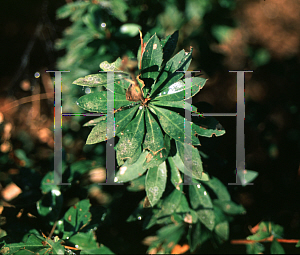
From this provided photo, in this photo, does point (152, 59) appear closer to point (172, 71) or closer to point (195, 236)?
point (172, 71)

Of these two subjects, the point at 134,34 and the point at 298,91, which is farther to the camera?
the point at 298,91

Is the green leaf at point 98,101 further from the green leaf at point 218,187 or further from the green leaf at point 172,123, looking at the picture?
the green leaf at point 218,187

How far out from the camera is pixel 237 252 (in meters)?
1.44

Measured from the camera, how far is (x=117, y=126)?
0.85 m

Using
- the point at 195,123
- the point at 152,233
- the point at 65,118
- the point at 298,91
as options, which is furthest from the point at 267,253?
the point at 65,118

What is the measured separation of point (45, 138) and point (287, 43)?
2.35 m

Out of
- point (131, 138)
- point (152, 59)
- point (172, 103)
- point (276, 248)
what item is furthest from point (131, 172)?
point (276, 248)

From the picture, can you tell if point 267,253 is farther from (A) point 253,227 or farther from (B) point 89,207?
(B) point 89,207

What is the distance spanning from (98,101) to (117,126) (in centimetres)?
11

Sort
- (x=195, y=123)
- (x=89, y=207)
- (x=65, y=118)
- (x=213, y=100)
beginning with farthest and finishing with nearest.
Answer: (x=213, y=100) → (x=65, y=118) → (x=89, y=207) → (x=195, y=123)

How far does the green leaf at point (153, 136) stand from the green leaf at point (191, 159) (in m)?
0.11

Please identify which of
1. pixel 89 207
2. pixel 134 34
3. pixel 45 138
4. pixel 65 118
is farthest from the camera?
pixel 45 138

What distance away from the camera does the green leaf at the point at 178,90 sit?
83 cm

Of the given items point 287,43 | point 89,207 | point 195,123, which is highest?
point 287,43
